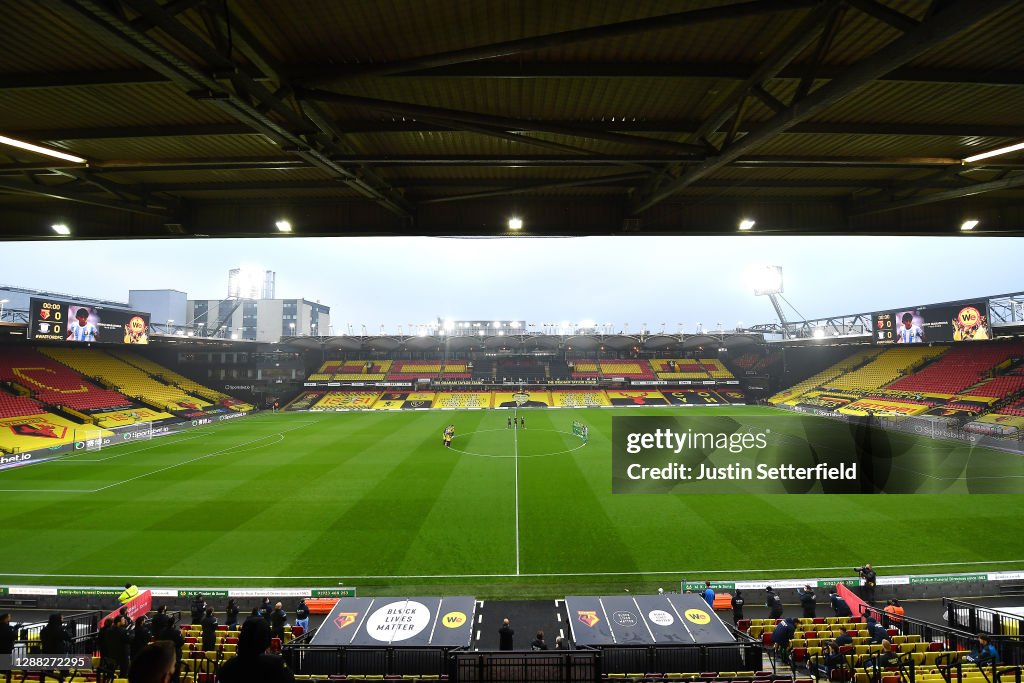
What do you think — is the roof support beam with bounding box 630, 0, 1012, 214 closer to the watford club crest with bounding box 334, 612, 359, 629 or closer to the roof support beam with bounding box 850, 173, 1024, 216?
the roof support beam with bounding box 850, 173, 1024, 216

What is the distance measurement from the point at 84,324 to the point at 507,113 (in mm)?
48979

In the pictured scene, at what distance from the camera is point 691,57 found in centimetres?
531

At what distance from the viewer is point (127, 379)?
47.6 metres

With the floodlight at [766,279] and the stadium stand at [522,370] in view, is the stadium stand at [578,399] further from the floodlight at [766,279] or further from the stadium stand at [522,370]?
the floodlight at [766,279]

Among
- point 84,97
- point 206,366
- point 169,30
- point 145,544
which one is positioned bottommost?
point 145,544

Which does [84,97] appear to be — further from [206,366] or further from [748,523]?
[206,366]

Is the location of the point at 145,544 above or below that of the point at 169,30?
below

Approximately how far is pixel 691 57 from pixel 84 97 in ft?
25.1

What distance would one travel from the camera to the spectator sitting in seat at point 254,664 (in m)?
2.52

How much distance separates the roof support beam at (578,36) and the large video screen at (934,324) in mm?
46809

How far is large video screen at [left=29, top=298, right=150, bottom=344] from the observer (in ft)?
115

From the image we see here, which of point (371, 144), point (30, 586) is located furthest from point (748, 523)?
point (30, 586)

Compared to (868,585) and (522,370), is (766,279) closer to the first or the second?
(522,370)

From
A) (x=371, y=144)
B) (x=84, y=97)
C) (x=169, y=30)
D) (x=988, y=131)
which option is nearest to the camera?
(x=169, y=30)
